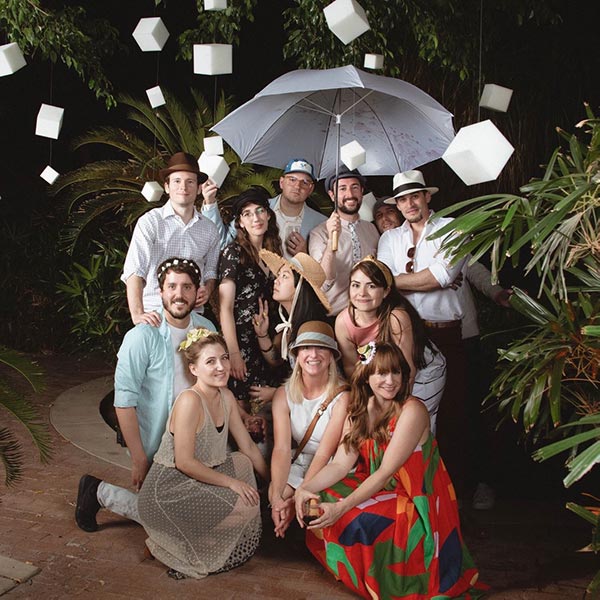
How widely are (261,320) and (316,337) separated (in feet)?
2.49

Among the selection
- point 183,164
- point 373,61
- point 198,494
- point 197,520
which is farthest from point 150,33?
point 197,520

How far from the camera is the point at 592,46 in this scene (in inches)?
324

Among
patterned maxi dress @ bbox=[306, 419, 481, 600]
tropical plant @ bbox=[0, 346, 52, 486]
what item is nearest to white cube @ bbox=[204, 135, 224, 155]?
tropical plant @ bbox=[0, 346, 52, 486]

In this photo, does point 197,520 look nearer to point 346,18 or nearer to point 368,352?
point 368,352

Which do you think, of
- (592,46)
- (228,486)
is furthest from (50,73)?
(228,486)

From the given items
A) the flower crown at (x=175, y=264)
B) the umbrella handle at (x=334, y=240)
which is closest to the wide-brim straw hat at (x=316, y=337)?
the umbrella handle at (x=334, y=240)

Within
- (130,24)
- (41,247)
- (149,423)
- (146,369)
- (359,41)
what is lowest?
(149,423)

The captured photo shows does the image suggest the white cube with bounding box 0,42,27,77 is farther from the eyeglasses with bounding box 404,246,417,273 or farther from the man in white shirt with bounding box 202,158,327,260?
the eyeglasses with bounding box 404,246,417,273

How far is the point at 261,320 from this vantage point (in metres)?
5.03

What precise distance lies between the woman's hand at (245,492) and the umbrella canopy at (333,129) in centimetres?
213

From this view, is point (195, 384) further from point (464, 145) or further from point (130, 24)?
point (130, 24)

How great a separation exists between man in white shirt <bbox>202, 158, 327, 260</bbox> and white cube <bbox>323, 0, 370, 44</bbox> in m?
0.80

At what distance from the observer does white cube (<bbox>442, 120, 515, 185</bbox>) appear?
4430mm

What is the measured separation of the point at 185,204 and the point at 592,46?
5033 millimetres
